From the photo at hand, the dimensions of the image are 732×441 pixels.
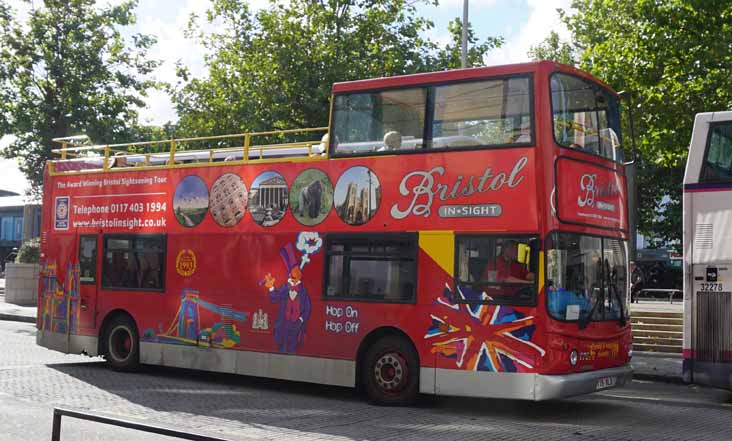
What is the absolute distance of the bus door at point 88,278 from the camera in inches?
621

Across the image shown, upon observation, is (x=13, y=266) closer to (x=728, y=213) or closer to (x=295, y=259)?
(x=295, y=259)

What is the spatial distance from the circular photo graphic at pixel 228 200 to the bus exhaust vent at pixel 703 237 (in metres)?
6.70

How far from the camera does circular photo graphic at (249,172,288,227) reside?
13.4 meters

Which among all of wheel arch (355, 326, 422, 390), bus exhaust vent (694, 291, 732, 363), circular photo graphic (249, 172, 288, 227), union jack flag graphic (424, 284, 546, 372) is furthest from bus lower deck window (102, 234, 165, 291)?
bus exhaust vent (694, 291, 732, 363)

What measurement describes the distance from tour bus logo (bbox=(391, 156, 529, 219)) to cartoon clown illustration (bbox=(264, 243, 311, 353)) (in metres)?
1.91

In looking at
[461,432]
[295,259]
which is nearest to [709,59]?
[295,259]

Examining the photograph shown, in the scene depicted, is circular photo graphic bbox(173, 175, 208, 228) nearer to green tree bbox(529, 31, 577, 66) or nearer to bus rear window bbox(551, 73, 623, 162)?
bus rear window bbox(551, 73, 623, 162)

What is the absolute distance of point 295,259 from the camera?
43.2ft

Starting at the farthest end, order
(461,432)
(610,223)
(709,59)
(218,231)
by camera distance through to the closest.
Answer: (709,59) < (218,231) < (610,223) < (461,432)

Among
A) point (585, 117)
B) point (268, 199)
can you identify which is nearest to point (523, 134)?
point (585, 117)

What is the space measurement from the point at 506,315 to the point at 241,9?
23285 millimetres

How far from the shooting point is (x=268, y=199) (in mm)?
13586

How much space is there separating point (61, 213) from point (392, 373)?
786cm

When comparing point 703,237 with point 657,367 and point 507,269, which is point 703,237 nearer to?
point 507,269
